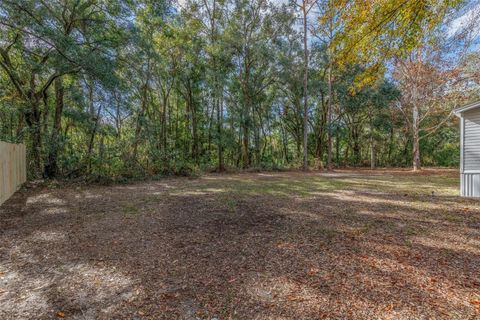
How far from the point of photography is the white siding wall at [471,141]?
5621mm

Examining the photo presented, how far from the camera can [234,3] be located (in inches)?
498

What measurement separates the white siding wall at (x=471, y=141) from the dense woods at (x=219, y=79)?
213 centimetres

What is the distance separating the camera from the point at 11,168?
605cm

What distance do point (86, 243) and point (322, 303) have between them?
2.80 metres

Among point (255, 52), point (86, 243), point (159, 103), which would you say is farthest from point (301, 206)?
point (159, 103)

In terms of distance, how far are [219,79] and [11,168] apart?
30.8 ft

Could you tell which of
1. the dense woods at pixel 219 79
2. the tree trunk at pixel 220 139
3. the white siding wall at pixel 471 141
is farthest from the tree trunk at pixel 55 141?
the white siding wall at pixel 471 141

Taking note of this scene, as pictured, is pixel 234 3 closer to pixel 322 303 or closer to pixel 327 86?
pixel 327 86

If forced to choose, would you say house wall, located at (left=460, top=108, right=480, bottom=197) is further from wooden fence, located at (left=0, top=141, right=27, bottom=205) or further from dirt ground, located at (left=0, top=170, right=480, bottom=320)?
wooden fence, located at (left=0, top=141, right=27, bottom=205)

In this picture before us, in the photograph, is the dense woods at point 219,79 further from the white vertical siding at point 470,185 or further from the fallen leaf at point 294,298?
the fallen leaf at point 294,298

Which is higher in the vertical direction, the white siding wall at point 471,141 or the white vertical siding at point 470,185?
the white siding wall at point 471,141

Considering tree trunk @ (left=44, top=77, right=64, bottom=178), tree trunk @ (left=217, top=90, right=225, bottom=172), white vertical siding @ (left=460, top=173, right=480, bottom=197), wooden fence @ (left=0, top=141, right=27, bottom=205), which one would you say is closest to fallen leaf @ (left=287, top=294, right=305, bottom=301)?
white vertical siding @ (left=460, top=173, right=480, bottom=197)

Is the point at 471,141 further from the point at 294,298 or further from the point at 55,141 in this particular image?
the point at 55,141

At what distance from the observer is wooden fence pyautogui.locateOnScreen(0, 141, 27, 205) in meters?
5.29
